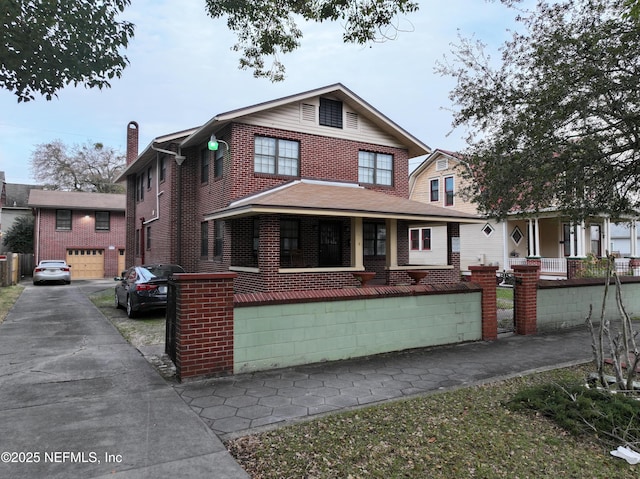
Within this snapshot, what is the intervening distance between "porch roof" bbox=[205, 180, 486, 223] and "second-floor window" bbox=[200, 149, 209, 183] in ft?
9.81

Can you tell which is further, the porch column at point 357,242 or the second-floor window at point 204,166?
the second-floor window at point 204,166

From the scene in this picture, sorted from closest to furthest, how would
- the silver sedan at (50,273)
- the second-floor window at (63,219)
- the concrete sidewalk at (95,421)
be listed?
1. the concrete sidewalk at (95,421)
2. the silver sedan at (50,273)
3. the second-floor window at (63,219)

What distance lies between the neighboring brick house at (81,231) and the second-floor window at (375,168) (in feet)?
64.5

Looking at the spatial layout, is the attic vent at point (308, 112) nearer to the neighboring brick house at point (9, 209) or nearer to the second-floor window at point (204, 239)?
the second-floor window at point (204, 239)

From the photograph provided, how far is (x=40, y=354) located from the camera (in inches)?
A: 269

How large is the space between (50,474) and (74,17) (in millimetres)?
4445

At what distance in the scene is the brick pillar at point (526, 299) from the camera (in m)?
8.63

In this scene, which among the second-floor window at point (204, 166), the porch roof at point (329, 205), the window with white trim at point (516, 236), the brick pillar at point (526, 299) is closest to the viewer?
the brick pillar at point (526, 299)

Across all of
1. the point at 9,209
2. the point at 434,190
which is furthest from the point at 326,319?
the point at 9,209

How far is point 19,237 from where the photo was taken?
31.1 m

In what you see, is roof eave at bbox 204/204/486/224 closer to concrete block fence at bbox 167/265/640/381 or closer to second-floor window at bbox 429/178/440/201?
concrete block fence at bbox 167/265/640/381

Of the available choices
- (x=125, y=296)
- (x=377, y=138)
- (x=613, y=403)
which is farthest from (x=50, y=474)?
(x=377, y=138)

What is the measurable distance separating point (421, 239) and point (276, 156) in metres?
15.4

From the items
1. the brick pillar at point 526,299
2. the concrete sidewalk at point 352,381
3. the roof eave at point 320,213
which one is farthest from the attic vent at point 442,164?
the concrete sidewalk at point 352,381
